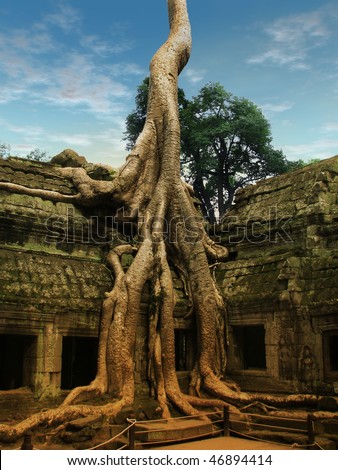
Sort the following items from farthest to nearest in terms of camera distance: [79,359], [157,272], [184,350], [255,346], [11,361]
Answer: [255,346], [79,359], [184,350], [157,272], [11,361]

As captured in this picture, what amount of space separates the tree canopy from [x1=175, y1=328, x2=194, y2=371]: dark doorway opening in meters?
15.7

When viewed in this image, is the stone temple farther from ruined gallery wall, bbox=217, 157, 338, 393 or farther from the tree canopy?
the tree canopy

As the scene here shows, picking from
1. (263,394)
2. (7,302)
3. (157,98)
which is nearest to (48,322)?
(7,302)

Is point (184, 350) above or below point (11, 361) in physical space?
above

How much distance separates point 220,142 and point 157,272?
1814cm

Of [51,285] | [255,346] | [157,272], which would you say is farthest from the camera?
[255,346]

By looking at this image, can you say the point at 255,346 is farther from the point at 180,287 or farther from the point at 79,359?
the point at 79,359

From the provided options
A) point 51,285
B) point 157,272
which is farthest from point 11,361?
point 157,272

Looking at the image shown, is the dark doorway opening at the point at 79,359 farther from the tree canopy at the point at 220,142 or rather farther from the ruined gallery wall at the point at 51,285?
the tree canopy at the point at 220,142

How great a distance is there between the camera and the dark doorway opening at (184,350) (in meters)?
10.8

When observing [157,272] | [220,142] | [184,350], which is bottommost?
[184,350]

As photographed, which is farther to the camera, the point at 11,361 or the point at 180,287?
the point at 180,287

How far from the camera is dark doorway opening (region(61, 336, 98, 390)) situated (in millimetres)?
11156

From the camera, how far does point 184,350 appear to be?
36.2 feet
